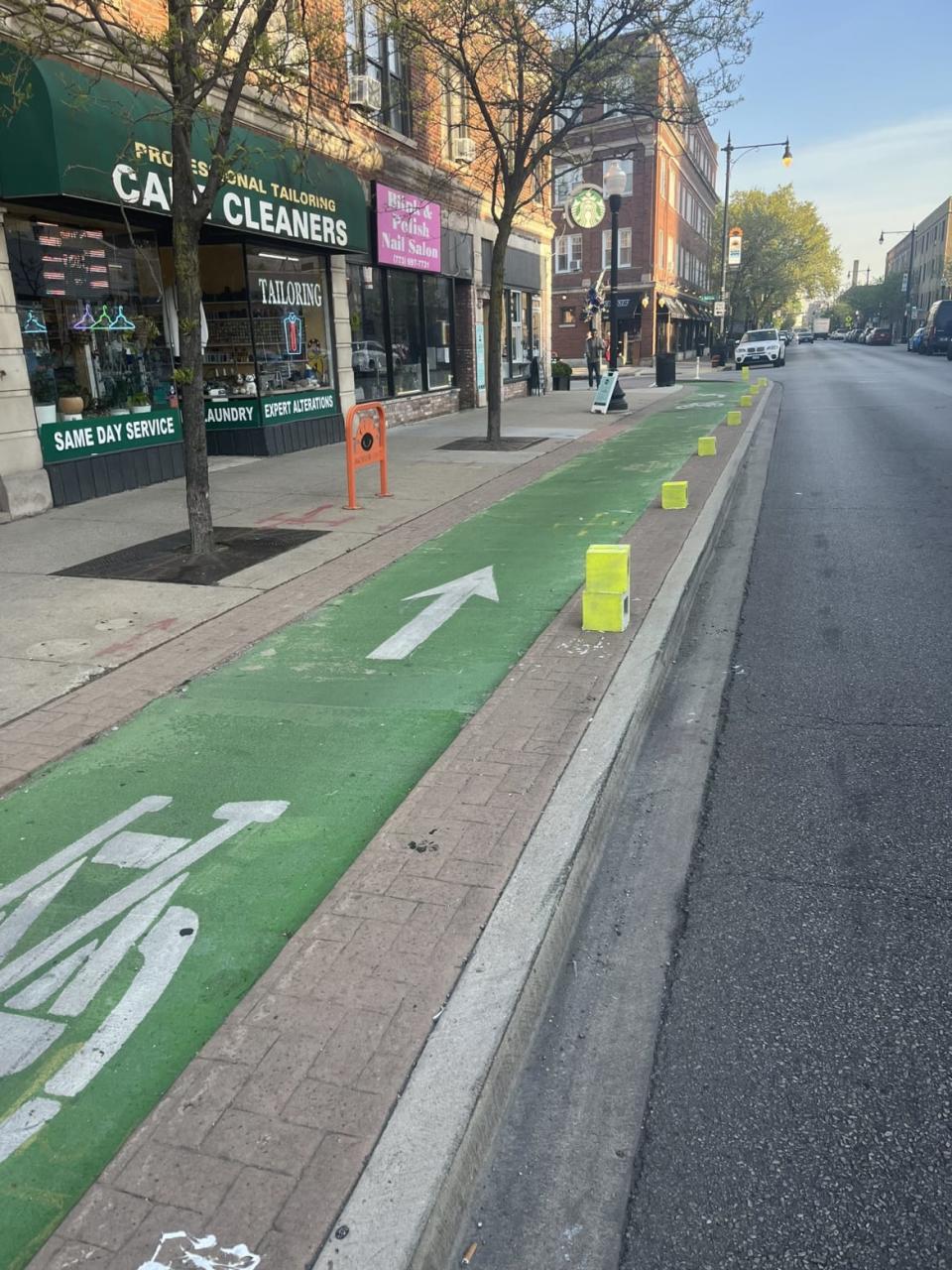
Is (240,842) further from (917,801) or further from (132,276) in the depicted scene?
(132,276)

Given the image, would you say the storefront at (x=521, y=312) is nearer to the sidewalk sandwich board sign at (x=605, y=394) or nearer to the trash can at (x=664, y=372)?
the sidewalk sandwich board sign at (x=605, y=394)

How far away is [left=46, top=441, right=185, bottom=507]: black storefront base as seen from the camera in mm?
11375

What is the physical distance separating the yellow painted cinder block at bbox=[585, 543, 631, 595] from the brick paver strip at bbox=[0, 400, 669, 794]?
235cm

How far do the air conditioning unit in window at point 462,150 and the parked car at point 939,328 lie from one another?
4232 centimetres

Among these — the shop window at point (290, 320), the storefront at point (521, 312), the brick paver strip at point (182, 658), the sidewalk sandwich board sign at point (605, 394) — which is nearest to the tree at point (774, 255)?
the storefront at point (521, 312)

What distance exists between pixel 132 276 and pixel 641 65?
10004 mm

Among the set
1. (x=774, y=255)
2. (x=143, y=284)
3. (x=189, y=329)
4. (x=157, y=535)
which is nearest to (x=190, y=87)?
(x=189, y=329)

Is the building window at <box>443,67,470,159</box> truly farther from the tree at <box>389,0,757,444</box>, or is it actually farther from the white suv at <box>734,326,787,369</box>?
the white suv at <box>734,326,787,369</box>

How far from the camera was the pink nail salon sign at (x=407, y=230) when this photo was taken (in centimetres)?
1856

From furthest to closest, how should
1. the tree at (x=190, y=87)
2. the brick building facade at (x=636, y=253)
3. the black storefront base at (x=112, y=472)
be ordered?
the brick building facade at (x=636, y=253) < the black storefront base at (x=112, y=472) < the tree at (x=190, y=87)

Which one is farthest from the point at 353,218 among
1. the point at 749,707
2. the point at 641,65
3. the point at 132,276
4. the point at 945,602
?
the point at 749,707

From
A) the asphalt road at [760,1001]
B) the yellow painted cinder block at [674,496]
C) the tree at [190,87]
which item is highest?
the tree at [190,87]

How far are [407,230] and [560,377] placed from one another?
13.0 meters

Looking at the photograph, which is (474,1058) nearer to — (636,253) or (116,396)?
(116,396)
